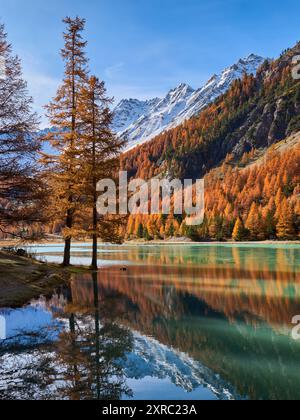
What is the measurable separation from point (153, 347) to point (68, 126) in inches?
1026

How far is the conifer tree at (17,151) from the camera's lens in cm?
2153

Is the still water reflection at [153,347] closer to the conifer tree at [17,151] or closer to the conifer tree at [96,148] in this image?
the conifer tree at [17,151]

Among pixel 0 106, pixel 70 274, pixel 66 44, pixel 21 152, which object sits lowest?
pixel 70 274

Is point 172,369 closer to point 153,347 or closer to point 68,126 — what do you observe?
point 153,347

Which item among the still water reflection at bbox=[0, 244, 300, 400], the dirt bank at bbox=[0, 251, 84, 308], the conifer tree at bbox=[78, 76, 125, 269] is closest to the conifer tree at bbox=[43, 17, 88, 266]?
the conifer tree at bbox=[78, 76, 125, 269]

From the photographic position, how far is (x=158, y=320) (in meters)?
15.1

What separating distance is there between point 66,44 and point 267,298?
28136 millimetres

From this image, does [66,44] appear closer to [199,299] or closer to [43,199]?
[43,199]

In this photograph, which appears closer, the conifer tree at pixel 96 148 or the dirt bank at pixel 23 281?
the dirt bank at pixel 23 281

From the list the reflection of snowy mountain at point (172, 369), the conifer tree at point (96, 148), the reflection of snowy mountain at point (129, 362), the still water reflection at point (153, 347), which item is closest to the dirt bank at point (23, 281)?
the still water reflection at point (153, 347)

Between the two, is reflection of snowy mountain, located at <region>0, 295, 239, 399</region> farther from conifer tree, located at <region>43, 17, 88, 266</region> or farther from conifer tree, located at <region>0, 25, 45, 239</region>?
conifer tree, located at <region>43, 17, 88, 266</region>

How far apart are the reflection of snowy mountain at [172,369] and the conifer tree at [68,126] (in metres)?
22.2

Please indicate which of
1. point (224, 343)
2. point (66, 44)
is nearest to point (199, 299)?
point (224, 343)

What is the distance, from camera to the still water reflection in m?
8.39
